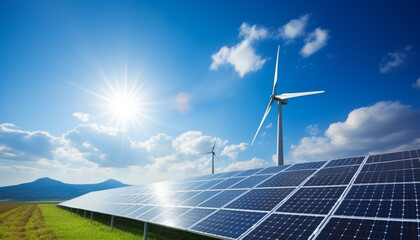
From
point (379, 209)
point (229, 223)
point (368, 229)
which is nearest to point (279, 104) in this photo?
point (229, 223)

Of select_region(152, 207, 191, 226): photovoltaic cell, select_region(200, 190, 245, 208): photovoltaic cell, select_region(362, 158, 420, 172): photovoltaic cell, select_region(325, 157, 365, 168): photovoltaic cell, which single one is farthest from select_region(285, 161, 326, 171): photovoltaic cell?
select_region(152, 207, 191, 226): photovoltaic cell

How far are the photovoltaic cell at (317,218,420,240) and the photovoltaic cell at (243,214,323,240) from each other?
49 cm

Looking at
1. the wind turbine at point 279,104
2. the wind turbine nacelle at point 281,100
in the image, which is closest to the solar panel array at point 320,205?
the wind turbine at point 279,104

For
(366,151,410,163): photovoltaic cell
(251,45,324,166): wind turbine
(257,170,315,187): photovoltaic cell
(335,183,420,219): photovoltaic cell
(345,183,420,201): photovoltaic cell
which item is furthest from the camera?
(251,45,324,166): wind turbine

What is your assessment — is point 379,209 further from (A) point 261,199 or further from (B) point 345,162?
(B) point 345,162

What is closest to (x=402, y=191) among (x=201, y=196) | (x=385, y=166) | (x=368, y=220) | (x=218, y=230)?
(x=368, y=220)

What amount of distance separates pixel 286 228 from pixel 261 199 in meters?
3.37

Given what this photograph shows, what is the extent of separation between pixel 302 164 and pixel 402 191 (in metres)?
7.91

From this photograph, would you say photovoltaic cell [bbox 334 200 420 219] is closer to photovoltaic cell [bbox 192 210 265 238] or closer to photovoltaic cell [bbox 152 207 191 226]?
photovoltaic cell [bbox 192 210 265 238]

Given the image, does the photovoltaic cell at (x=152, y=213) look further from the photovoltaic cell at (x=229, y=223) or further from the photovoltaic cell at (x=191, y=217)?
the photovoltaic cell at (x=229, y=223)

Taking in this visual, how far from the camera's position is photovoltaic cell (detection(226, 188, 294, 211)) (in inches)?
416

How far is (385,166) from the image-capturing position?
11.4 meters

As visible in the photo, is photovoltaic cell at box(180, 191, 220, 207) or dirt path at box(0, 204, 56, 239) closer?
photovoltaic cell at box(180, 191, 220, 207)

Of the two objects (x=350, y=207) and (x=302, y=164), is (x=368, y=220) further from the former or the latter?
(x=302, y=164)
